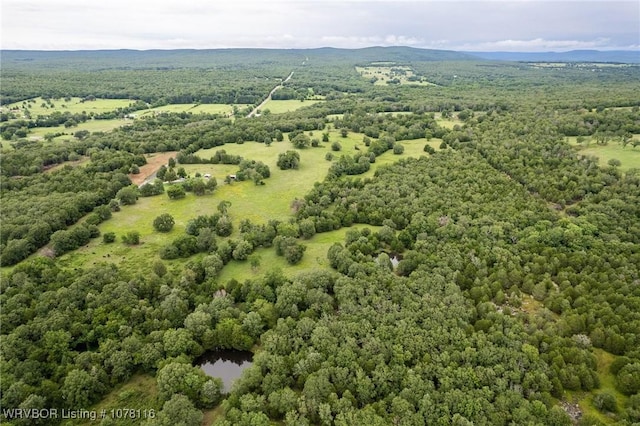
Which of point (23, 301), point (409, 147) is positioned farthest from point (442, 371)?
point (409, 147)

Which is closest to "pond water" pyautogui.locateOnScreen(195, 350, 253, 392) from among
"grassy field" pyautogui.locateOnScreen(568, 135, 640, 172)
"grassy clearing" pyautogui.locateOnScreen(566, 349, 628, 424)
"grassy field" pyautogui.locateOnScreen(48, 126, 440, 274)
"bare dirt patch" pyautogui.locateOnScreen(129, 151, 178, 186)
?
"grassy field" pyautogui.locateOnScreen(48, 126, 440, 274)

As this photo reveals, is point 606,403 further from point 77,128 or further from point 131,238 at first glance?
point 77,128

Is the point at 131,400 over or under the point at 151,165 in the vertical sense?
under

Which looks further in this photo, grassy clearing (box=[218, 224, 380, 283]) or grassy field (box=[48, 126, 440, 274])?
grassy field (box=[48, 126, 440, 274])

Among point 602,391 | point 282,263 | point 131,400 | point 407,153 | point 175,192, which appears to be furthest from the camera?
point 407,153

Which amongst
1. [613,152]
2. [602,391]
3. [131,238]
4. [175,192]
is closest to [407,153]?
[613,152]

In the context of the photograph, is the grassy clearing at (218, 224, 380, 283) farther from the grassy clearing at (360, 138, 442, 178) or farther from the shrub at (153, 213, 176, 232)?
the grassy clearing at (360, 138, 442, 178)
